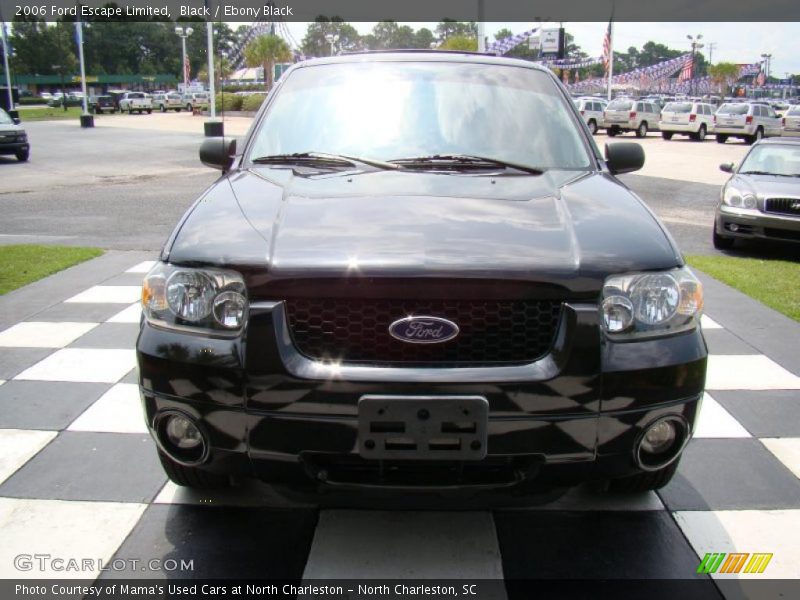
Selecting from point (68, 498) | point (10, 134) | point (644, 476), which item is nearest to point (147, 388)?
point (68, 498)

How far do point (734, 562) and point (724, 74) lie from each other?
4392 inches

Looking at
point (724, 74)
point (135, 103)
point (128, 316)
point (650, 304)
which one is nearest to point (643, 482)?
point (650, 304)

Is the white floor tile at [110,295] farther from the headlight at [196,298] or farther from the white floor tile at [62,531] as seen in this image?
the headlight at [196,298]

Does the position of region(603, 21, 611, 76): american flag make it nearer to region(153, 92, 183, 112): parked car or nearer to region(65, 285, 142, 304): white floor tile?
region(153, 92, 183, 112): parked car

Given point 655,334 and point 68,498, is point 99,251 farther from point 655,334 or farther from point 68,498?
point 655,334

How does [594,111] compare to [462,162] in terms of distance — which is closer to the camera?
[462,162]

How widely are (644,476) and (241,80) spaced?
76.0 metres

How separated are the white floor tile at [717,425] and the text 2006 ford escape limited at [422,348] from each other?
1.31m

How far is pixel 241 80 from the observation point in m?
73.6

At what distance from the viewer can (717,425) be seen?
382 centimetres

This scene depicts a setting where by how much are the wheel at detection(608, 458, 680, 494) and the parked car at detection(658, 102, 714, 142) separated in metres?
32.7

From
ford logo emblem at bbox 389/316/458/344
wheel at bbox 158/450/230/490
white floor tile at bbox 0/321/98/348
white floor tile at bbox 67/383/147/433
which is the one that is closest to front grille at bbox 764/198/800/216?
white floor tile at bbox 0/321/98/348

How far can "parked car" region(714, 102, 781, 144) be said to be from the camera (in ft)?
103

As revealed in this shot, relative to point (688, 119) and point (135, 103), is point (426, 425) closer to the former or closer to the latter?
point (688, 119)
